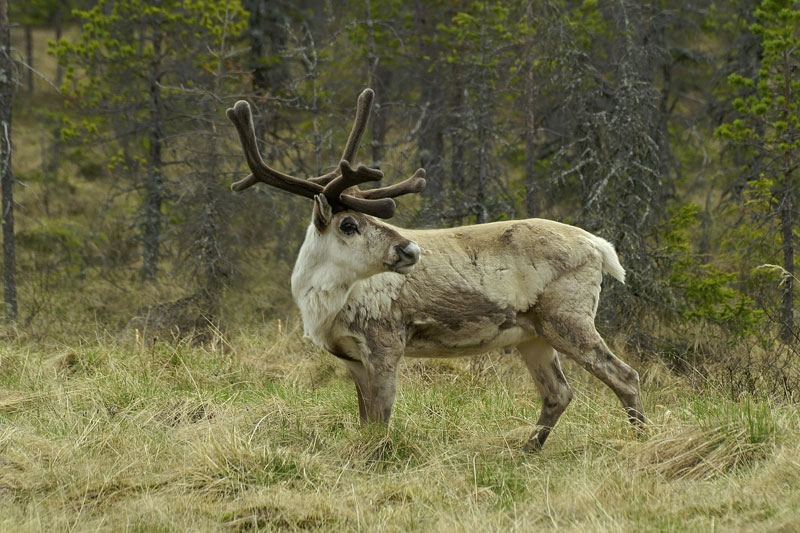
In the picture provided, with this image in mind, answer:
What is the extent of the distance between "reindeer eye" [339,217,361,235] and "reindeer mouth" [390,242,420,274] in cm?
38

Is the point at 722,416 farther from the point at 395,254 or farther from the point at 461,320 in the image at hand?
the point at 395,254

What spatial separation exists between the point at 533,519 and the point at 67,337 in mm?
7041

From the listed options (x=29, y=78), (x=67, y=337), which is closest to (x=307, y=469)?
(x=67, y=337)

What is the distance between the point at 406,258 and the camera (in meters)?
5.51

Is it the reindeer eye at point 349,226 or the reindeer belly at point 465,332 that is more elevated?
the reindeer eye at point 349,226

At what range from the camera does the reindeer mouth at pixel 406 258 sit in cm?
545

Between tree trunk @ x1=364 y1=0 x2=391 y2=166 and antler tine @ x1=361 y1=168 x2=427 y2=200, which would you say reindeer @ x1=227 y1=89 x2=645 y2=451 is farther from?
tree trunk @ x1=364 y1=0 x2=391 y2=166

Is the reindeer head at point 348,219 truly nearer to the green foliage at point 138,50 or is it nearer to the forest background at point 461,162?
the forest background at point 461,162

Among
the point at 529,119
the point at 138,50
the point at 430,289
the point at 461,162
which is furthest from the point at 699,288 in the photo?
the point at 138,50

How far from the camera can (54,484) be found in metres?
4.91

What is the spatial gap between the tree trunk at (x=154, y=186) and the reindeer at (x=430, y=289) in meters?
8.70

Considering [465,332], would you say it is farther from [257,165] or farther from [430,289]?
[257,165]

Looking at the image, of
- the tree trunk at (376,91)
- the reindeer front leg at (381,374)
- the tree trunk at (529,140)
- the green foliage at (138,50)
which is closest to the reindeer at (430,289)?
the reindeer front leg at (381,374)

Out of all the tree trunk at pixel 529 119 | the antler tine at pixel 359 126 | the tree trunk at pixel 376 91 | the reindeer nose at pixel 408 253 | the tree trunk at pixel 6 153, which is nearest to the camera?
the reindeer nose at pixel 408 253
